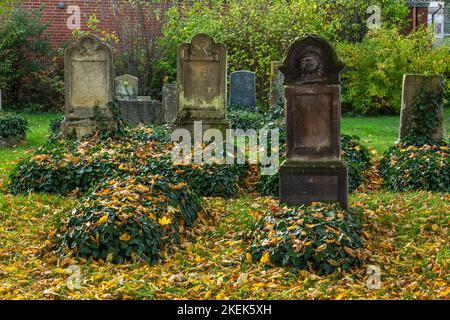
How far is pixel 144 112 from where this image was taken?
56.3 feet

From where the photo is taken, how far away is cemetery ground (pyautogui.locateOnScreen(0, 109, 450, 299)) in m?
6.50

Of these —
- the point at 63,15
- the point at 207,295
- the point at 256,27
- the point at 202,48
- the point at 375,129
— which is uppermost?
the point at 63,15

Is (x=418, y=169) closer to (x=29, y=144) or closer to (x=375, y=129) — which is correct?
(x=375, y=129)

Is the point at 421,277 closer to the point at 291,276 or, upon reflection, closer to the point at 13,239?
the point at 291,276

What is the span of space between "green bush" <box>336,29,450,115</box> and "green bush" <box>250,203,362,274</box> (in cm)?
1239

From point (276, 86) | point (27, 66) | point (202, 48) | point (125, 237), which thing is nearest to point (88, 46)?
point (202, 48)

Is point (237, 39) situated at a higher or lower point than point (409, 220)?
higher

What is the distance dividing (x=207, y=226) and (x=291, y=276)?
1971 mm

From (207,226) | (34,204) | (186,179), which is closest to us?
(207,226)

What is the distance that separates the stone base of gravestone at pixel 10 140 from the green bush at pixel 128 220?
642 centimetres

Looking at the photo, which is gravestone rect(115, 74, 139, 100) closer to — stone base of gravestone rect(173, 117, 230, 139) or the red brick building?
stone base of gravestone rect(173, 117, 230, 139)

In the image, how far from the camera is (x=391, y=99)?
67.3ft

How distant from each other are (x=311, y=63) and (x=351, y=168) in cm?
272

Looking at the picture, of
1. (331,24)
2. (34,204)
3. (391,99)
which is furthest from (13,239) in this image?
(331,24)
